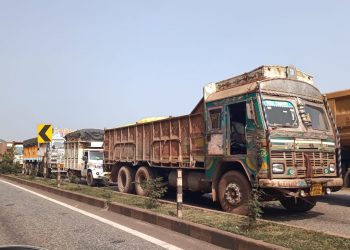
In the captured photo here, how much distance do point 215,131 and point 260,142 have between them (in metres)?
1.85

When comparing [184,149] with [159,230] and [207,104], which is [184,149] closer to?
[207,104]

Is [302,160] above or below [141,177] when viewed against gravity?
above

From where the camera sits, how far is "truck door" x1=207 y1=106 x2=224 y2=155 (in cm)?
954

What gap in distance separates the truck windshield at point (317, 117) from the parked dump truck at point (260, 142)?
0.09 feet

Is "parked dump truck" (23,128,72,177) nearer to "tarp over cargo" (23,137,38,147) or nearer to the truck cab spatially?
"tarp over cargo" (23,137,38,147)

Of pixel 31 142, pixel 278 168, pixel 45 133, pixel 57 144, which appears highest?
pixel 31 142

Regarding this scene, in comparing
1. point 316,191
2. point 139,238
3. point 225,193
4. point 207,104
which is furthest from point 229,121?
point 139,238

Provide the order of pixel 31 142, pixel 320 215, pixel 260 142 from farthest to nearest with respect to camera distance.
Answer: pixel 31 142 < pixel 320 215 < pixel 260 142

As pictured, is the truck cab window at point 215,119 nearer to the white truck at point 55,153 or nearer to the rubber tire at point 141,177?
the rubber tire at point 141,177

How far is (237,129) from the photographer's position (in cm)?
979

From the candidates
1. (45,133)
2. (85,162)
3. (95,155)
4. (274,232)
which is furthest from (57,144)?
(274,232)

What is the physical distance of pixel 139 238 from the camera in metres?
6.61

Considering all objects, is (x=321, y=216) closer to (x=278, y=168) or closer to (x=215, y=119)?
(x=278, y=168)

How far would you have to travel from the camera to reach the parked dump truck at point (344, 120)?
1088cm
